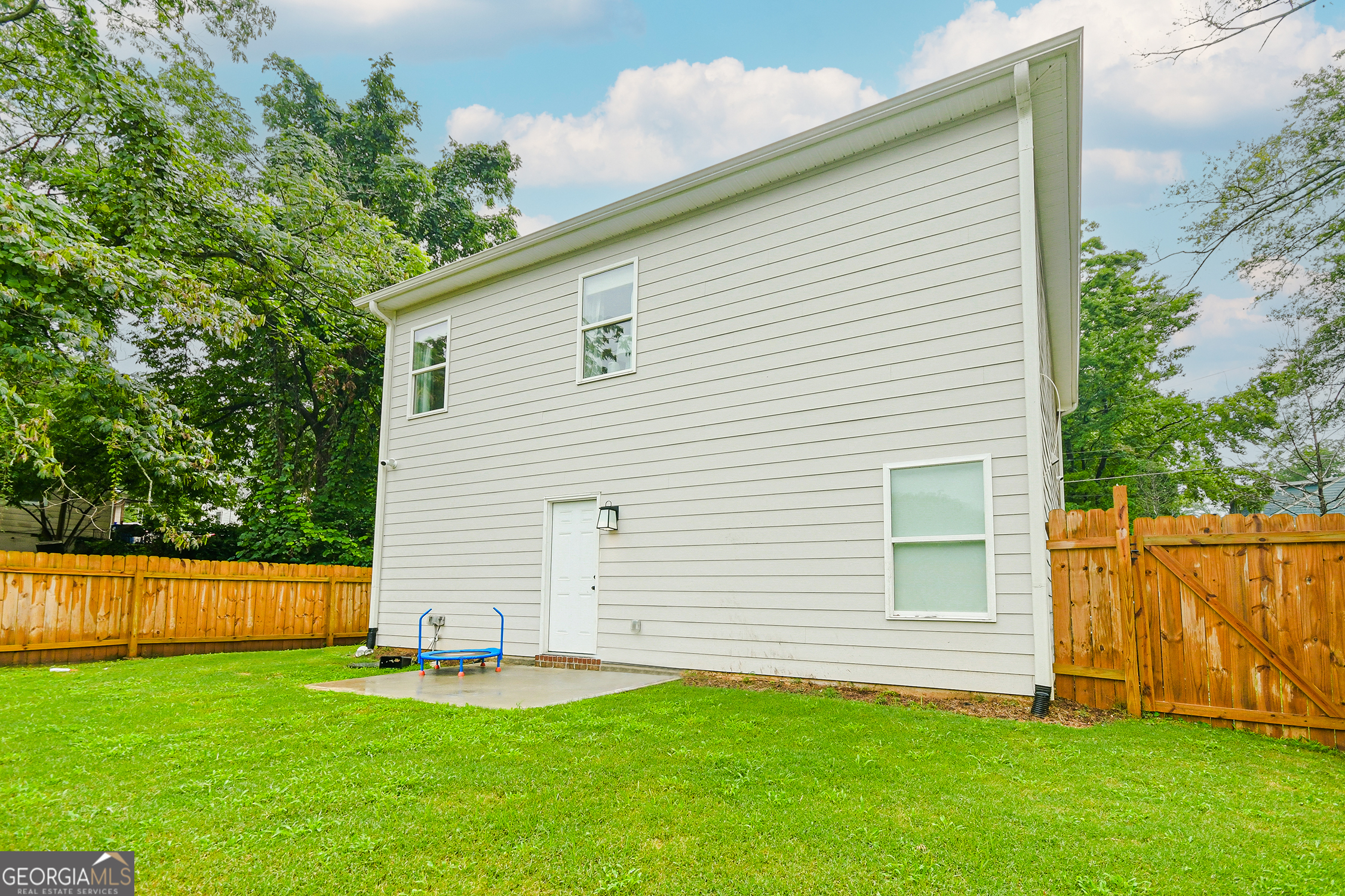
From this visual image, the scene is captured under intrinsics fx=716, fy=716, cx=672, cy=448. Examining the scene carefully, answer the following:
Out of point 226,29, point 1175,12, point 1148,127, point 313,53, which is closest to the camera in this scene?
point 1175,12

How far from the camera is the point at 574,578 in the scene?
8.52 m

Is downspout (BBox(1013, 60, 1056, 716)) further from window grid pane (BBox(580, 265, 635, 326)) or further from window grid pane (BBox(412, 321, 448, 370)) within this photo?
window grid pane (BBox(412, 321, 448, 370))

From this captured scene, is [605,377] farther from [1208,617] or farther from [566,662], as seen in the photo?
[1208,617]

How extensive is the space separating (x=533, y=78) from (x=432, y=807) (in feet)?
69.5

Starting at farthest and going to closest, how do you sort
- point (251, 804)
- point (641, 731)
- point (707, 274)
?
point (707, 274) → point (641, 731) → point (251, 804)

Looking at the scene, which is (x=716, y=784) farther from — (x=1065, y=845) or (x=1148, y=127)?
(x=1148, y=127)

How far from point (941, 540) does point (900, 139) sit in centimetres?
377

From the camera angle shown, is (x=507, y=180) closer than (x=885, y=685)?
No

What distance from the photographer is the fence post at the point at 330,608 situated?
12016 millimetres

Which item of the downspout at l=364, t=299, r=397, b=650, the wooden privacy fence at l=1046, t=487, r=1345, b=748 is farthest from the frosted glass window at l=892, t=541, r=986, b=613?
the downspout at l=364, t=299, r=397, b=650

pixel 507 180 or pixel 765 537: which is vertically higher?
pixel 507 180

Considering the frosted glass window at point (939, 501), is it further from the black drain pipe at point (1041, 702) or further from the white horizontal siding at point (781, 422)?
the black drain pipe at point (1041, 702)

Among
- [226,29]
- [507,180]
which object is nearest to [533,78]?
[507,180]

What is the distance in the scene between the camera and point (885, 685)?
6.13 meters
